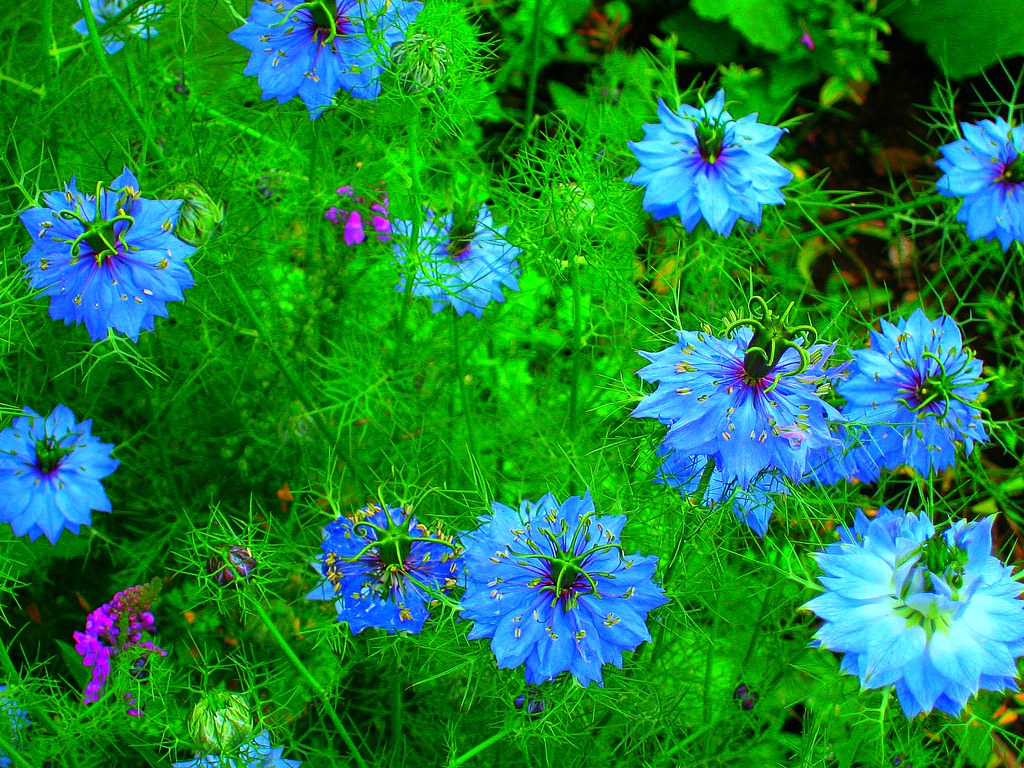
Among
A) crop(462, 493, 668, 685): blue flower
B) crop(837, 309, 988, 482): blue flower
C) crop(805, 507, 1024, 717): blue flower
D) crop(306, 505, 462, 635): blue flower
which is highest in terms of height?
crop(837, 309, 988, 482): blue flower

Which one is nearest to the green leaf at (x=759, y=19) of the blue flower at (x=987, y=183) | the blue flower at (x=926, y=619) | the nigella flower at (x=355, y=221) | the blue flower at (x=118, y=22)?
the blue flower at (x=987, y=183)

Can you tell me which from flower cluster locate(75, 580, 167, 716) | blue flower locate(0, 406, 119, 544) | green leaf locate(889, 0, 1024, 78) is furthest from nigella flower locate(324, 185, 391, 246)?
green leaf locate(889, 0, 1024, 78)

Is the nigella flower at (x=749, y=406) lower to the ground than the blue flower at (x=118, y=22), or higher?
lower

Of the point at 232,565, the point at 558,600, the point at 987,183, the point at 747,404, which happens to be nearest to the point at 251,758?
the point at 232,565

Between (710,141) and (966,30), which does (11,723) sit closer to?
(710,141)

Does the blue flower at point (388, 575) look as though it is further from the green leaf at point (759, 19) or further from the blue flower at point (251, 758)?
the green leaf at point (759, 19)

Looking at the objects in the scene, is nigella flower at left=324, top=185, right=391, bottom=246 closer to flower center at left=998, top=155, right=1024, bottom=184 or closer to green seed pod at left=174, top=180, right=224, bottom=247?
green seed pod at left=174, top=180, right=224, bottom=247
